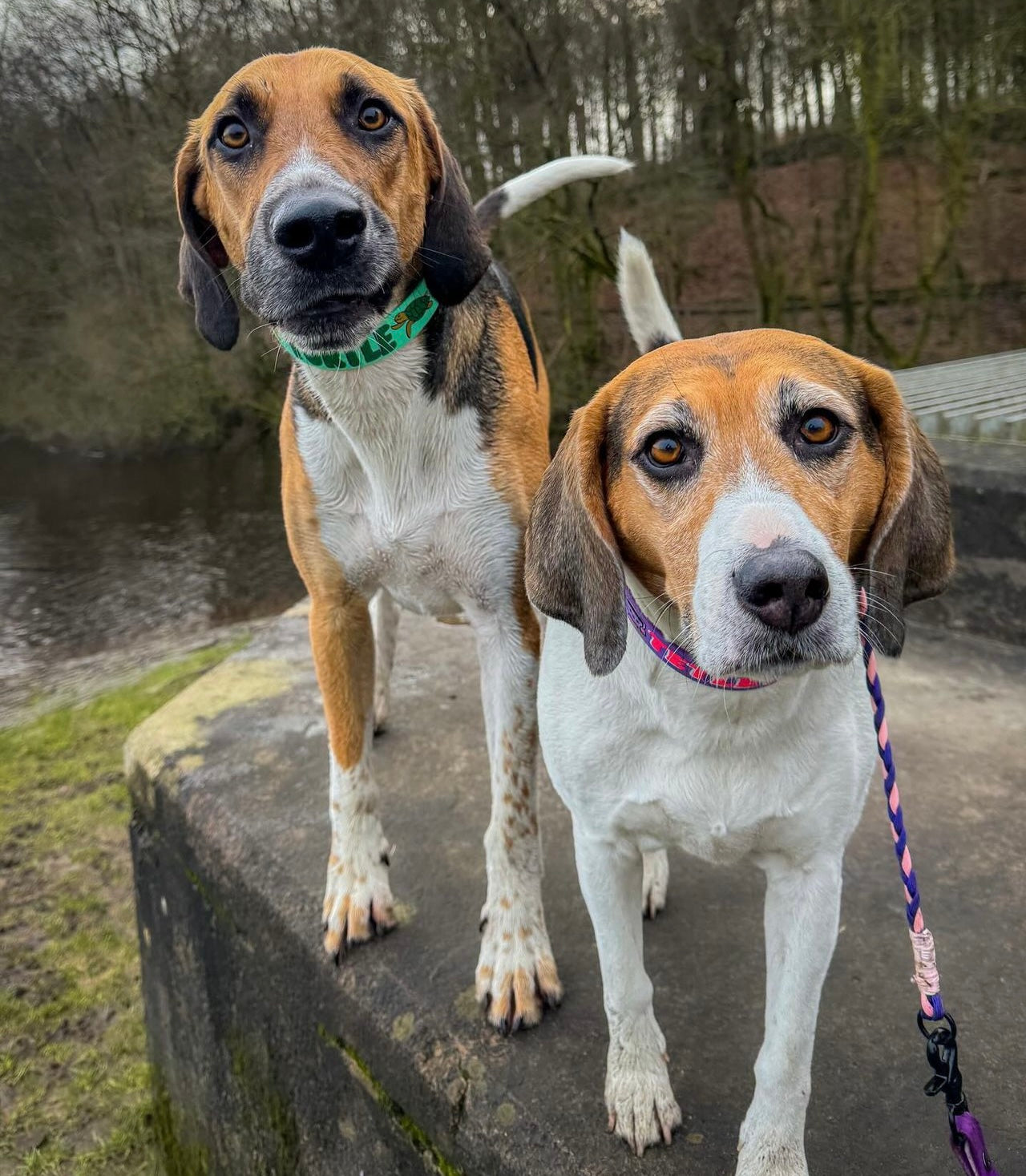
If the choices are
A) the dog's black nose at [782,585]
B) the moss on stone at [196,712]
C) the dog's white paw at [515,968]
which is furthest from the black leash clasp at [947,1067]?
the moss on stone at [196,712]

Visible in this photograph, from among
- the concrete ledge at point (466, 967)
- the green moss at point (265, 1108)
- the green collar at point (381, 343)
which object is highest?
the green collar at point (381, 343)

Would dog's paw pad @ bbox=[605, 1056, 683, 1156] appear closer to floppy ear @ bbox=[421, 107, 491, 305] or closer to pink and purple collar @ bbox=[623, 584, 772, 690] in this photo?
pink and purple collar @ bbox=[623, 584, 772, 690]

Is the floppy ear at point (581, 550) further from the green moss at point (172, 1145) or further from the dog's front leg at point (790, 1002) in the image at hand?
the green moss at point (172, 1145)

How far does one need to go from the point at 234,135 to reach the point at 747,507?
1.59 m

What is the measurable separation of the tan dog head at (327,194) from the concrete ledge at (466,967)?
5.77ft

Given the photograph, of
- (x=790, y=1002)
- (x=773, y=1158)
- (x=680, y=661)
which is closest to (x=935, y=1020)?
(x=790, y=1002)

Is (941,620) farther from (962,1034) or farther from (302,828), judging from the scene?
(302,828)

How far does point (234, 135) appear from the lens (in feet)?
7.41

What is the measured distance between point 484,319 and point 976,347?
12.7 metres

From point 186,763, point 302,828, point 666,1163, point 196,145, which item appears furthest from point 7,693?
point 666,1163

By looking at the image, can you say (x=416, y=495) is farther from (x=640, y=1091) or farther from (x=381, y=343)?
(x=640, y=1091)

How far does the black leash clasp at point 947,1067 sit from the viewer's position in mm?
1730

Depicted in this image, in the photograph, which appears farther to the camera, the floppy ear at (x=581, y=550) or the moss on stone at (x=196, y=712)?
the moss on stone at (x=196, y=712)

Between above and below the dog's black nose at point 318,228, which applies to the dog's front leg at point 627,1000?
below
